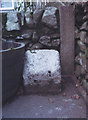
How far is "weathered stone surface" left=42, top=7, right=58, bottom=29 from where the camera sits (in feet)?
11.4

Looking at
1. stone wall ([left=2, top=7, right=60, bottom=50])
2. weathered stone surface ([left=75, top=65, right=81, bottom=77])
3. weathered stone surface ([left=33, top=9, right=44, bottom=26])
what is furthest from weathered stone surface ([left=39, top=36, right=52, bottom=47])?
weathered stone surface ([left=75, top=65, right=81, bottom=77])

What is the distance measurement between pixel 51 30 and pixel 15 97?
158 cm

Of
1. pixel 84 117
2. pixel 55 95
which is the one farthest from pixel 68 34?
pixel 84 117

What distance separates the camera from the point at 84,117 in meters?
2.24

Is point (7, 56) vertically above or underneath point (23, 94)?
above

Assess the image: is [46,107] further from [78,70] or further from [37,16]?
[37,16]

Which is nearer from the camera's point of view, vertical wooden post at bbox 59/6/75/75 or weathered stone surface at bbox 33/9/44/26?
vertical wooden post at bbox 59/6/75/75

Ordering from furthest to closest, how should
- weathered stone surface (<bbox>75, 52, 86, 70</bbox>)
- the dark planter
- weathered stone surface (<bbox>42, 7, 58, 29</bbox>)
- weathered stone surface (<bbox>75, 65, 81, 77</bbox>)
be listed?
1. weathered stone surface (<bbox>42, 7, 58, 29</bbox>)
2. weathered stone surface (<bbox>75, 65, 81, 77</bbox>)
3. weathered stone surface (<bbox>75, 52, 86, 70</bbox>)
4. the dark planter

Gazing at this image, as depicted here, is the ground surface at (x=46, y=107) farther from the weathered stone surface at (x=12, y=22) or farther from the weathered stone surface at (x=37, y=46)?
the weathered stone surface at (x=12, y=22)

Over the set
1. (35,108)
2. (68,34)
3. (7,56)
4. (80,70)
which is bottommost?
(35,108)

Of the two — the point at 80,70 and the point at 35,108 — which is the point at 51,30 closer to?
the point at 80,70

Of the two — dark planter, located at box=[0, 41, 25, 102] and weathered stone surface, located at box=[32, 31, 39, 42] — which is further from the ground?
weathered stone surface, located at box=[32, 31, 39, 42]

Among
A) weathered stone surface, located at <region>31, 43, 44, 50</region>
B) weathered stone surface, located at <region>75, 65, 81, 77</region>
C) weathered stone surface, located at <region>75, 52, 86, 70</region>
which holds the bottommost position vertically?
weathered stone surface, located at <region>75, 65, 81, 77</region>

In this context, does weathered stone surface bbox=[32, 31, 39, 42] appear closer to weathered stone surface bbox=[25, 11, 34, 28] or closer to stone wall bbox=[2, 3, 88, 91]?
stone wall bbox=[2, 3, 88, 91]
